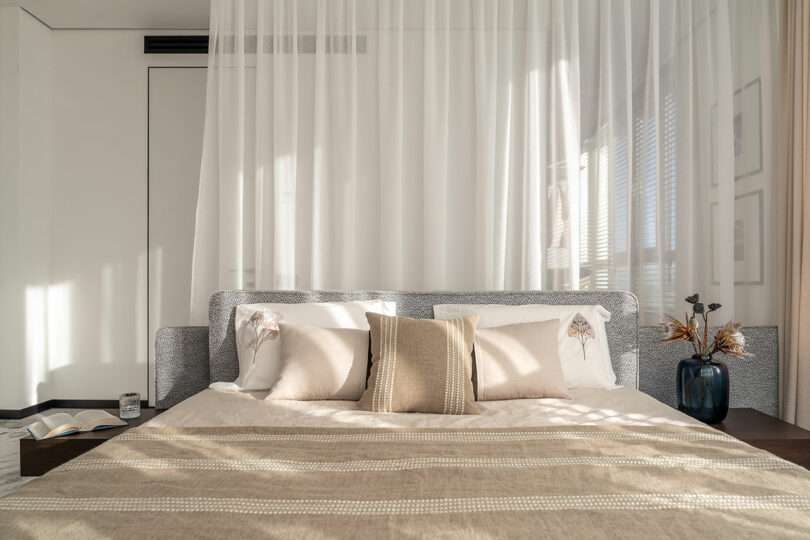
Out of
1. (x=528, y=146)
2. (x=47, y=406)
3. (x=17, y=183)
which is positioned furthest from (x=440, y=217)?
(x=47, y=406)

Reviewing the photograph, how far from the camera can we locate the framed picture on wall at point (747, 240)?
3.02 metres

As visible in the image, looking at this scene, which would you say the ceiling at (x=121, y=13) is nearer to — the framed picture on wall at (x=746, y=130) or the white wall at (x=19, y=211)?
the white wall at (x=19, y=211)

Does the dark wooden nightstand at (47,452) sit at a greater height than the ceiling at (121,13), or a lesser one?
lesser

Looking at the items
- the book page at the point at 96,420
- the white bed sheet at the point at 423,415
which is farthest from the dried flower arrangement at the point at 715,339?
the book page at the point at 96,420

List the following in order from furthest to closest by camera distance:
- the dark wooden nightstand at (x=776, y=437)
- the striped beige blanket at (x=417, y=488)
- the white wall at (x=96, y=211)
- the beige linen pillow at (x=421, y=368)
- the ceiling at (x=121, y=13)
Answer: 1. the white wall at (x=96, y=211)
2. the ceiling at (x=121, y=13)
3. the dark wooden nightstand at (x=776, y=437)
4. the beige linen pillow at (x=421, y=368)
5. the striped beige blanket at (x=417, y=488)

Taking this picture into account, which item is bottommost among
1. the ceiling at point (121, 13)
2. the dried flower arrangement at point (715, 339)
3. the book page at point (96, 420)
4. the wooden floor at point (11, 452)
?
the wooden floor at point (11, 452)

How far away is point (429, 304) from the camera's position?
2.77m

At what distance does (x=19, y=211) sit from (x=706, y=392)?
4110 mm

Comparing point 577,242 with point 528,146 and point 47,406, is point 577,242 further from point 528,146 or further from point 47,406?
point 47,406

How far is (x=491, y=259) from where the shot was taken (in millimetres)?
3115

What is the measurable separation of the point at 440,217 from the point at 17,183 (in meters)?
2.80

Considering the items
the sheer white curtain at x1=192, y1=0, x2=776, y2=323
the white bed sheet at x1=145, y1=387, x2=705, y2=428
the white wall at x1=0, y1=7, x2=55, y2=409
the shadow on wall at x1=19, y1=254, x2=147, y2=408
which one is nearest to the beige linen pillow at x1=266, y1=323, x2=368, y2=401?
the white bed sheet at x1=145, y1=387, x2=705, y2=428

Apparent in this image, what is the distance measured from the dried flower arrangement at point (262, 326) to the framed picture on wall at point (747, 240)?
2262 millimetres

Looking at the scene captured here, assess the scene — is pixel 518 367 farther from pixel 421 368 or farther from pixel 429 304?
pixel 429 304
